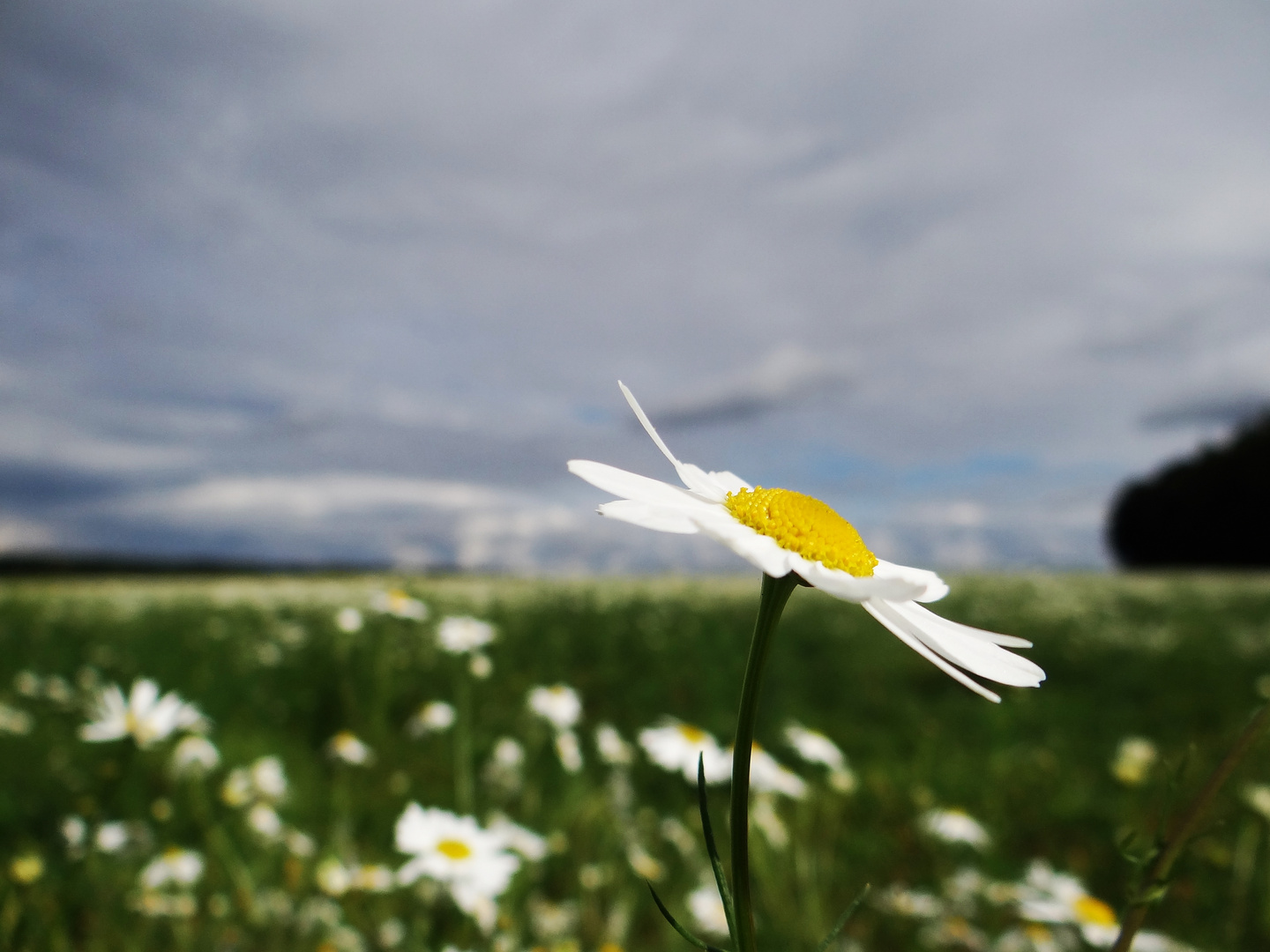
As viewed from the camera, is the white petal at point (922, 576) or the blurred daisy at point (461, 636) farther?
the blurred daisy at point (461, 636)

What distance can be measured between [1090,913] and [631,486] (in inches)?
90.7

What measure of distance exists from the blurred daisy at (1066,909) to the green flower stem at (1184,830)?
64.7 inches

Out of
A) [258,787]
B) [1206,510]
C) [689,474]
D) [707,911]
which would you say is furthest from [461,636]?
[1206,510]

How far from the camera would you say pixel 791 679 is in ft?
22.0

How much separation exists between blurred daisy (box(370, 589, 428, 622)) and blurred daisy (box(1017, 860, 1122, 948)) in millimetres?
1915

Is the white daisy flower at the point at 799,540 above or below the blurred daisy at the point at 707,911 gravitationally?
above

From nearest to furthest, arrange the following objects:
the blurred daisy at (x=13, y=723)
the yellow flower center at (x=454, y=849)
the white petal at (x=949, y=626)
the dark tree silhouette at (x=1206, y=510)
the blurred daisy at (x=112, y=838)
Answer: the white petal at (x=949, y=626), the yellow flower center at (x=454, y=849), the blurred daisy at (x=112, y=838), the blurred daisy at (x=13, y=723), the dark tree silhouette at (x=1206, y=510)

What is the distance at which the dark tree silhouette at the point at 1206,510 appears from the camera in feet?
103

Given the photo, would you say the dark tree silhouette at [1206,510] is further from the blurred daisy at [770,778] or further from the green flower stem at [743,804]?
the green flower stem at [743,804]

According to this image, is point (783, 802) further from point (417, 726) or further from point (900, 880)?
point (417, 726)

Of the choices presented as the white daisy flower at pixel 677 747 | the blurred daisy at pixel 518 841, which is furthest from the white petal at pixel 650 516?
the white daisy flower at pixel 677 747

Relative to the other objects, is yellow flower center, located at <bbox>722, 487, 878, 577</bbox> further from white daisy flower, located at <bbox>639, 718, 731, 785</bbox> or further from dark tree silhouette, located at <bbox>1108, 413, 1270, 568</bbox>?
dark tree silhouette, located at <bbox>1108, 413, 1270, 568</bbox>

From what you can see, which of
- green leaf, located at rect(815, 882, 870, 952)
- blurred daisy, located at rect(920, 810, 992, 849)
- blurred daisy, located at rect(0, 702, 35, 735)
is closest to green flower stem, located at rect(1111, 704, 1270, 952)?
green leaf, located at rect(815, 882, 870, 952)

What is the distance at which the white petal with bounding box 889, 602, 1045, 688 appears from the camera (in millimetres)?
629
